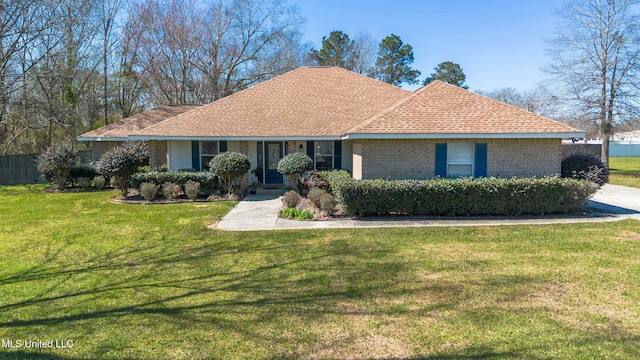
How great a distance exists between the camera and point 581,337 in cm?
420

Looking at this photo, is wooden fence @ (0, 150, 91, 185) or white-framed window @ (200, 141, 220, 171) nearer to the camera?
white-framed window @ (200, 141, 220, 171)

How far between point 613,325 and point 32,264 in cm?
927

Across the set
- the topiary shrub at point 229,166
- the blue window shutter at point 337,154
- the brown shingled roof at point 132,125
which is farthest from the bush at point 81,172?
the blue window shutter at point 337,154

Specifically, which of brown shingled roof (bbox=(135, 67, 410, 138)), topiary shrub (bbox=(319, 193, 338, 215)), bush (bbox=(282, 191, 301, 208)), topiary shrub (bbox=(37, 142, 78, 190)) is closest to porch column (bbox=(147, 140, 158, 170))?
brown shingled roof (bbox=(135, 67, 410, 138))

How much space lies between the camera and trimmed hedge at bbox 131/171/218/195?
49.0 feet

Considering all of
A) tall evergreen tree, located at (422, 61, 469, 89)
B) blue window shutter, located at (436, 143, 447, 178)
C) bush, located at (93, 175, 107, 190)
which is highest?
tall evergreen tree, located at (422, 61, 469, 89)

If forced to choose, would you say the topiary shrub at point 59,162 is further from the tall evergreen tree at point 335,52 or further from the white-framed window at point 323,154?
the tall evergreen tree at point 335,52

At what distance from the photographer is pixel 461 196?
35.0 ft

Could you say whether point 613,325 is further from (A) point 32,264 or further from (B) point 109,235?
(B) point 109,235

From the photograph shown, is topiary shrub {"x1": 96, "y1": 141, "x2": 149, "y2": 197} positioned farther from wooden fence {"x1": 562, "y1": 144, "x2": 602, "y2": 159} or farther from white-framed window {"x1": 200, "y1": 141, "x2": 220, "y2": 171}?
wooden fence {"x1": 562, "y1": 144, "x2": 602, "y2": 159}

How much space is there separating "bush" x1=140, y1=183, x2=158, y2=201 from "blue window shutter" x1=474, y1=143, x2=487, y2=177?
11.9m

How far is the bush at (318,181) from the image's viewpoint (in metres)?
14.0

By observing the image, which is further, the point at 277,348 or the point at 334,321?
the point at 334,321

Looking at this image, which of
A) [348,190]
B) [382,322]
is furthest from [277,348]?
[348,190]
